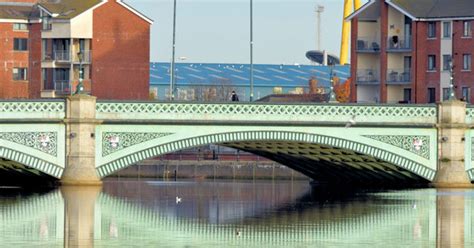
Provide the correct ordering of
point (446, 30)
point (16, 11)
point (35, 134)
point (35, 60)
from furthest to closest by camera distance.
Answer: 1. point (16, 11)
2. point (35, 60)
3. point (446, 30)
4. point (35, 134)

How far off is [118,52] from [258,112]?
166 ft

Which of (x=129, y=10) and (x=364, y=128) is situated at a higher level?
(x=129, y=10)

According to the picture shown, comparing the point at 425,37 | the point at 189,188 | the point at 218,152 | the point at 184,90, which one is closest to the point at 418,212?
the point at 189,188

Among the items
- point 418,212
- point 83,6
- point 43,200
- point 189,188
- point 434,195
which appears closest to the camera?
point 418,212

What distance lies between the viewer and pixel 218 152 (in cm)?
13038

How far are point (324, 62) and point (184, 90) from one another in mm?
19043

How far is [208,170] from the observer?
117 meters

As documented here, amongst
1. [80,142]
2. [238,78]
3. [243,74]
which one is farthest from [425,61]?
[243,74]

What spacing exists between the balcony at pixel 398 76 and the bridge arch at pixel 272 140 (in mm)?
38500

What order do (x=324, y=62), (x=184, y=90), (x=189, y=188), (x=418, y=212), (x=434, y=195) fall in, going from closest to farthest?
(x=418, y=212)
(x=434, y=195)
(x=189, y=188)
(x=184, y=90)
(x=324, y=62)

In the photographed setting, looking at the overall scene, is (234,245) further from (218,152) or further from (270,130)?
(218,152)

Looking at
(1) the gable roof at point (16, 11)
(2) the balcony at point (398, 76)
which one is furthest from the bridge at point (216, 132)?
(1) the gable roof at point (16, 11)

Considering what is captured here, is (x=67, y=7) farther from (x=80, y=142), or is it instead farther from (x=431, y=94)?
(x=80, y=142)

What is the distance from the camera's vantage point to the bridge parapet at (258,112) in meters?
80.8
